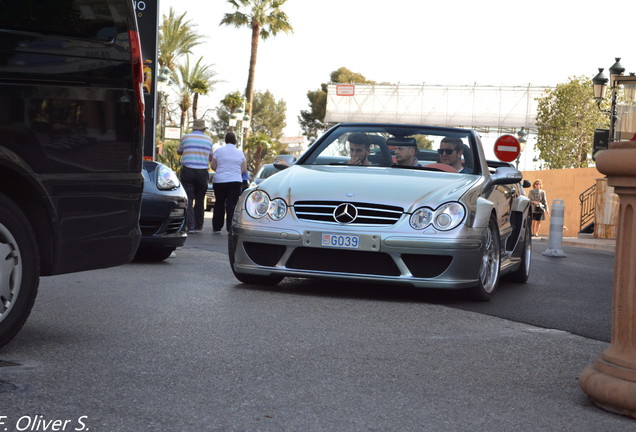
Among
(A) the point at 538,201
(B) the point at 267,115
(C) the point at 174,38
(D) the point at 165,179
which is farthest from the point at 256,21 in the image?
(B) the point at 267,115

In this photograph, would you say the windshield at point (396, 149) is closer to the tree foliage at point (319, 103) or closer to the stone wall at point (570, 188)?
the stone wall at point (570, 188)

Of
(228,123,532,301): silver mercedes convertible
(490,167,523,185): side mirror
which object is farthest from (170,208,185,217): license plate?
(490,167,523,185): side mirror

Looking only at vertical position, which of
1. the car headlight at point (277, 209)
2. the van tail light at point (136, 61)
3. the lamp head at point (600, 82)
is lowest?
the car headlight at point (277, 209)

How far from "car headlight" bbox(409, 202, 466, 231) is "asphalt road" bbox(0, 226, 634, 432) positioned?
1.82 feet

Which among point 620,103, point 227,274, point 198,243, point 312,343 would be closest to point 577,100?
point 620,103

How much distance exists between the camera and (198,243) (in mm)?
13375

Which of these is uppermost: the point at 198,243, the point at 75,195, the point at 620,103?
the point at 620,103

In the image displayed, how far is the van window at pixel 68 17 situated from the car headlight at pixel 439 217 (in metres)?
2.93

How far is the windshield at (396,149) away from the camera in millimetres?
8555

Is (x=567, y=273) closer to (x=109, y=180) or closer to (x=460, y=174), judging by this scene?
(x=460, y=174)

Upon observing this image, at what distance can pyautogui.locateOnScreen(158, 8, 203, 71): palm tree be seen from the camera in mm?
53719

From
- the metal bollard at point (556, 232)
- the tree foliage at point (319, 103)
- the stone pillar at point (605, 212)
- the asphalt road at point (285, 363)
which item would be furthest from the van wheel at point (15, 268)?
the tree foliage at point (319, 103)

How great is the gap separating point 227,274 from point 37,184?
4.40 metres

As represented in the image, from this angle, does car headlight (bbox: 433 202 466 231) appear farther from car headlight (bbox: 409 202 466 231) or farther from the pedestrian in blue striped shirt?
A: the pedestrian in blue striped shirt
